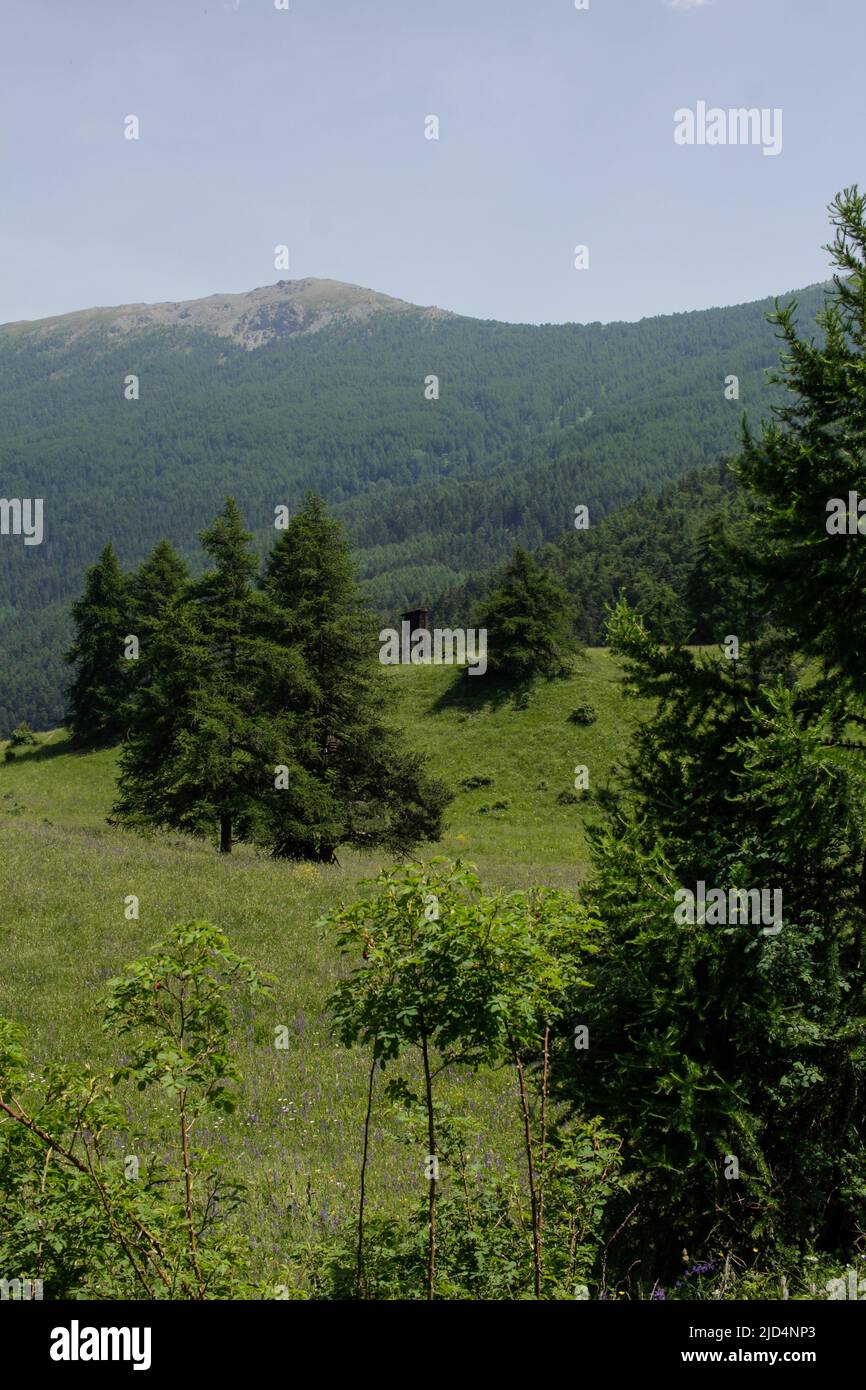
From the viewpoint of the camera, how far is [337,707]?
29.7 meters

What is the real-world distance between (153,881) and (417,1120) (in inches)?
639

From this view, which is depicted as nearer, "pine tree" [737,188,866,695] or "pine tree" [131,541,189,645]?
"pine tree" [737,188,866,695]

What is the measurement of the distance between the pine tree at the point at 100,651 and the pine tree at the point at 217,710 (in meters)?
33.0

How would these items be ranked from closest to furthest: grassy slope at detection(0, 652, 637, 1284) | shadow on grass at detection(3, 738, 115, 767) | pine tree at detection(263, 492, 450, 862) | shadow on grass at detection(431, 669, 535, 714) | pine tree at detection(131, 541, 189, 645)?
grassy slope at detection(0, 652, 637, 1284)
pine tree at detection(263, 492, 450, 862)
shadow on grass at detection(431, 669, 535, 714)
pine tree at detection(131, 541, 189, 645)
shadow on grass at detection(3, 738, 115, 767)

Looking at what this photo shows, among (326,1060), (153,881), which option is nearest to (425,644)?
(153,881)

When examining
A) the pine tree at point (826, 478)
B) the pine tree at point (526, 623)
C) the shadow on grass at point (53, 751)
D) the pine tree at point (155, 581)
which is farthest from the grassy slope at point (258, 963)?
the shadow on grass at point (53, 751)

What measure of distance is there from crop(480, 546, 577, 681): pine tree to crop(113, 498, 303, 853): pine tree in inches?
1085

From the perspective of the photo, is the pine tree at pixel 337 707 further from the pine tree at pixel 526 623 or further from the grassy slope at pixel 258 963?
the pine tree at pixel 526 623

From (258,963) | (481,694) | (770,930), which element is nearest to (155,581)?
(481,694)

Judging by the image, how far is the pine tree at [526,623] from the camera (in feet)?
184

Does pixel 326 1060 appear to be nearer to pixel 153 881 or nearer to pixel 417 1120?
pixel 417 1120

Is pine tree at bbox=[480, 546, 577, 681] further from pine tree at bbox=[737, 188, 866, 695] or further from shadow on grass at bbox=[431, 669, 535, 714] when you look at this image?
pine tree at bbox=[737, 188, 866, 695]

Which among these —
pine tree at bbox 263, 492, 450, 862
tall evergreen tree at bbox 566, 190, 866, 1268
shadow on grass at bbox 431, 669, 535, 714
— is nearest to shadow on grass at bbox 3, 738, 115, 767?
shadow on grass at bbox 431, 669, 535, 714

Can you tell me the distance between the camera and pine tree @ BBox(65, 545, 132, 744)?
204 ft
